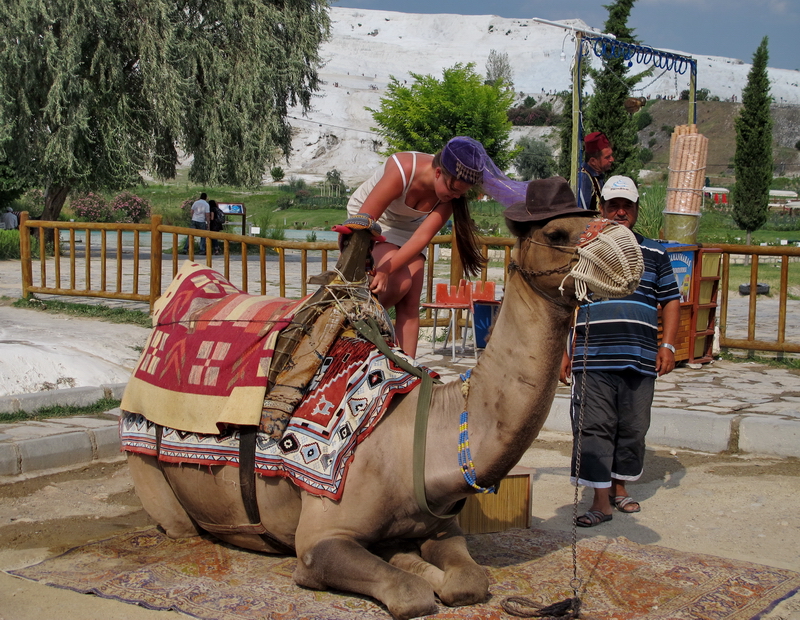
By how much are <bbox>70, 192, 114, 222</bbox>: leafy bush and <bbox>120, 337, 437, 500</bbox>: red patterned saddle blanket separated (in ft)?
122

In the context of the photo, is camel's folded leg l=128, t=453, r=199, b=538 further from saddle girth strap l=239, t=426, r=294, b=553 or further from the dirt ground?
saddle girth strap l=239, t=426, r=294, b=553

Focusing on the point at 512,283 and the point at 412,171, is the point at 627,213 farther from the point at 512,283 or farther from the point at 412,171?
the point at 512,283

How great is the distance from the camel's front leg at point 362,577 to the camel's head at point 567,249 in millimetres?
1260

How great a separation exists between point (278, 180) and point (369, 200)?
90.4 metres

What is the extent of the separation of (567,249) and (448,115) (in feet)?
155

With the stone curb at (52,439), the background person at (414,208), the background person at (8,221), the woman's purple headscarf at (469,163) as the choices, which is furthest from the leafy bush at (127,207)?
the woman's purple headscarf at (469,163)

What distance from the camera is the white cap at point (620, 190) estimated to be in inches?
193

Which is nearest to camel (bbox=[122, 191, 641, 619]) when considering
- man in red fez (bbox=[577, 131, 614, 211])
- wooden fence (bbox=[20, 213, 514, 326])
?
man in red fez (bbox=[577, 131, 614, 211])

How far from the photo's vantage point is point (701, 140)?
11.1m

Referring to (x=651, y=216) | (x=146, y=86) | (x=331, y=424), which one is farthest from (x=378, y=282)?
(x=146, y=86)

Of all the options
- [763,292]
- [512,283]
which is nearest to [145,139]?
[763,292]

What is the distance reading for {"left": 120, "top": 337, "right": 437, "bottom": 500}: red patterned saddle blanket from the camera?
135 inches

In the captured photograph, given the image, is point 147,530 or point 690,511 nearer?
point 147,530

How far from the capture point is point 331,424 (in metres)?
3.50
